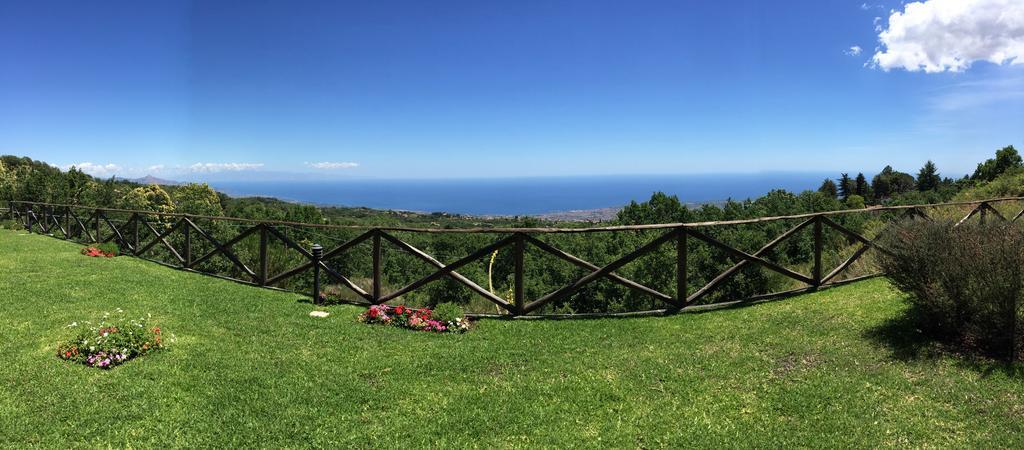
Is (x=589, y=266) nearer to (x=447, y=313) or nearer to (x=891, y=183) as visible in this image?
(x=447, y=313)

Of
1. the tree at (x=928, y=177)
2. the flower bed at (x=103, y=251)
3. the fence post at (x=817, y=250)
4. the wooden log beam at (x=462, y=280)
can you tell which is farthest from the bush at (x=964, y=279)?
the tree at (x=928, y=177)

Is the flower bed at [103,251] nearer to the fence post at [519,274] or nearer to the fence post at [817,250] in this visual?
the fence post at [519,274]

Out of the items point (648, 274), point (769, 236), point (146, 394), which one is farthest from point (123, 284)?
point (769, 236)

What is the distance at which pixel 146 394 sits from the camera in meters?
4.00

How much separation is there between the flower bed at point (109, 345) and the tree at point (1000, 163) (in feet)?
80.5

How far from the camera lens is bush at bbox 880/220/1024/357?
162 inches

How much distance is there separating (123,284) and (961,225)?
11380 millimetres

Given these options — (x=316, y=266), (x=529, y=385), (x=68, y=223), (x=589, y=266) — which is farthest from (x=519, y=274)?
(x=68, y=223)

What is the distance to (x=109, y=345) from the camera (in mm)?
4672

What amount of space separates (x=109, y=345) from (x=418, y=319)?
2974 mm

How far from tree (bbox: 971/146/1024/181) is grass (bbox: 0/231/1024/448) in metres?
18.4

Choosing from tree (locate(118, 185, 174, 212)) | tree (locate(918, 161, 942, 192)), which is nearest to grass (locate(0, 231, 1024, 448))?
tree (locate(118, 185, 174, 212))

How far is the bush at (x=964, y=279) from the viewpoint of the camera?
4.11 meters

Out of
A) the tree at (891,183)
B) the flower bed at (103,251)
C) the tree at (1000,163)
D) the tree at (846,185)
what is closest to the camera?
the flower bed at (103,251)
